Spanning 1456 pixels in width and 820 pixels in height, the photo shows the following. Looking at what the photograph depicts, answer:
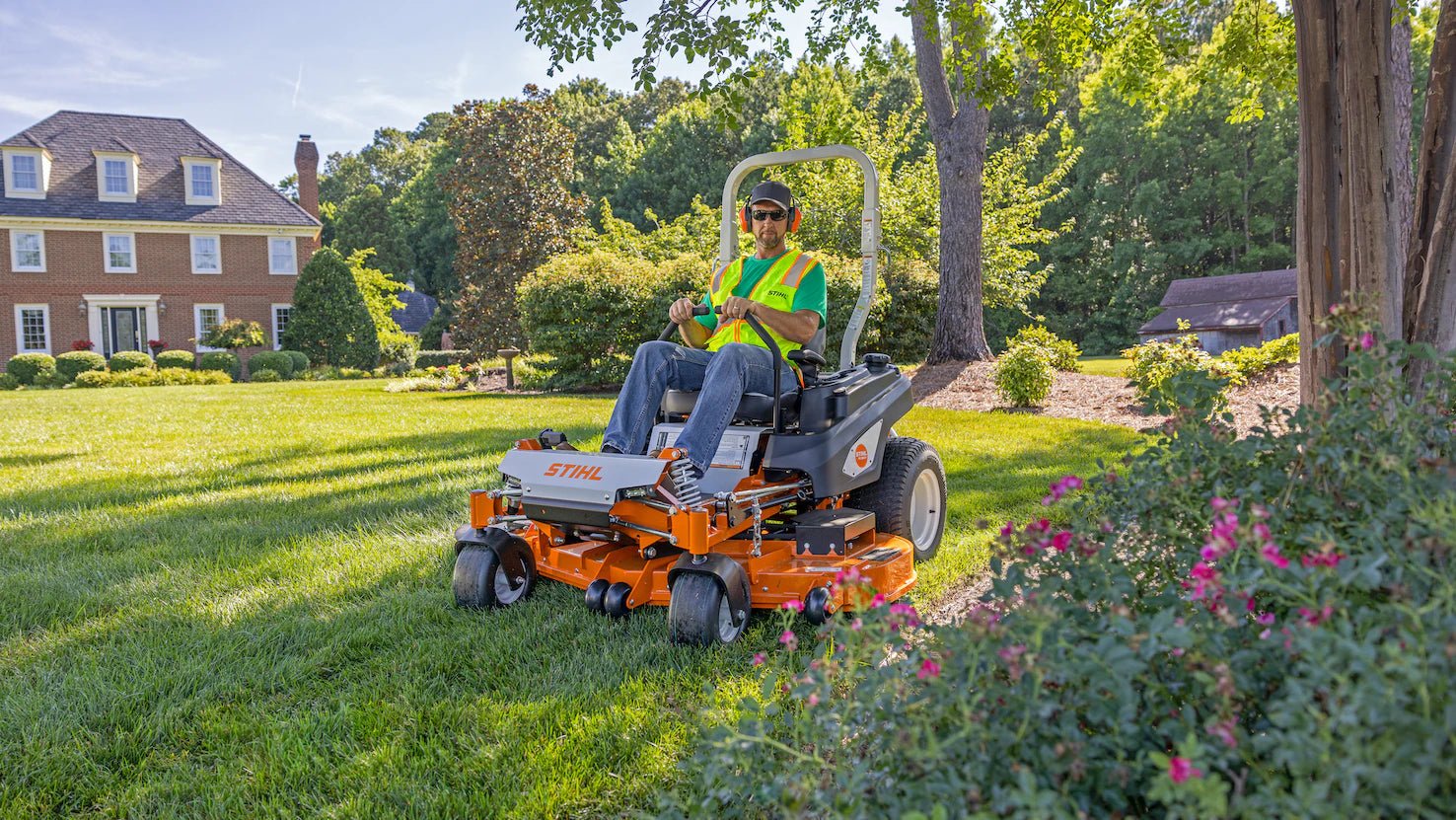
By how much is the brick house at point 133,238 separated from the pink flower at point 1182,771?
102 ft

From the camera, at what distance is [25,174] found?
1042 inches

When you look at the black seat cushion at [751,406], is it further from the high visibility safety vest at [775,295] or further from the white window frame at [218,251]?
the white window frame at [218,251]

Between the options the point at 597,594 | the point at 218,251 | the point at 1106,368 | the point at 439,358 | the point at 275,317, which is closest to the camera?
the point at 597,594

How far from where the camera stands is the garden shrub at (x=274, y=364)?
23.5 m

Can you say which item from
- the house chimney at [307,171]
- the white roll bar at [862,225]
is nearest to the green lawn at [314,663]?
the white roll bar at [862,225]

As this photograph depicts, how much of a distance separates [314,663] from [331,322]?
2523 cm

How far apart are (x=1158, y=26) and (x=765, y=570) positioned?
6397 mm

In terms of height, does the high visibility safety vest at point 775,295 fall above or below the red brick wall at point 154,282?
below

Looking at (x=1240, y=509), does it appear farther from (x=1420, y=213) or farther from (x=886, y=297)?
(x=886, y=297)

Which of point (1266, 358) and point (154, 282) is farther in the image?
point (154, 282)

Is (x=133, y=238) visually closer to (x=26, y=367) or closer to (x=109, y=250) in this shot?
(x=109, y=250)

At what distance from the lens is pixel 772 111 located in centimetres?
3347

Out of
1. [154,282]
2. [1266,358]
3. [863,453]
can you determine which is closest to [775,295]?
[863,453]

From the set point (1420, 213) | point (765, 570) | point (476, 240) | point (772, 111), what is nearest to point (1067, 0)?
point (1420, 213)
